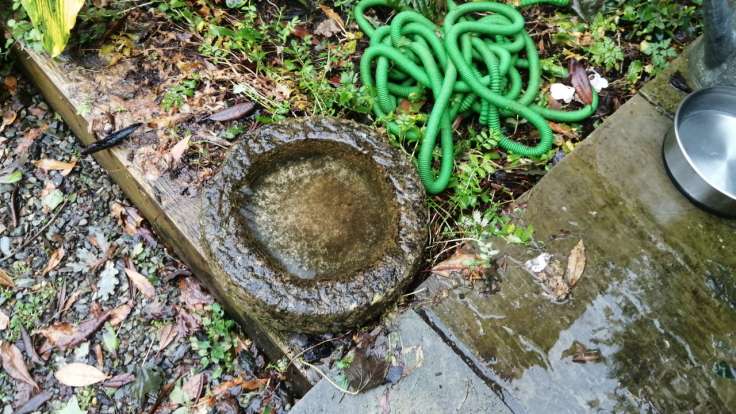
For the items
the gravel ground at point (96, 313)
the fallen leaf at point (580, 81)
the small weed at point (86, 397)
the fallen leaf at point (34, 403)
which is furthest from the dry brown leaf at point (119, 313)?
the fallen leaf at point (580, 81)

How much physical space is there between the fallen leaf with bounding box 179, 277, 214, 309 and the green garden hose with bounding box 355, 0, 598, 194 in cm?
137

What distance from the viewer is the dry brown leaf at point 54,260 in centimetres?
305

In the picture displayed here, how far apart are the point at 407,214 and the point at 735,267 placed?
5.10 ft

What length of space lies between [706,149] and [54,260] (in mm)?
3559

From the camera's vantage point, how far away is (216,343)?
2.90 metres

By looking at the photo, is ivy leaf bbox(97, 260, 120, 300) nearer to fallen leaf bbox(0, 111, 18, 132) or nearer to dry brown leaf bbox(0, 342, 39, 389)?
dry brown leaf bbox(0, 342, 39, 389)

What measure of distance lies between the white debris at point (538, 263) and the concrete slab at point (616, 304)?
0.09 feet

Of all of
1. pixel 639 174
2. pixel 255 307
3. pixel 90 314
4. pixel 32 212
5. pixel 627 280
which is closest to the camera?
pixel 255 307

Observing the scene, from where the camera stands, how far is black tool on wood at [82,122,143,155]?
2.77m

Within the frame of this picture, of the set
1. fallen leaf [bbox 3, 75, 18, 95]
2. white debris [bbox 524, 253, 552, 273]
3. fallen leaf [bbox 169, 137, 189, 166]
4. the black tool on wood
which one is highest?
the black tool on wood

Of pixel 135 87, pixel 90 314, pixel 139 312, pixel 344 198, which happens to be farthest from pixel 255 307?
pixel 135 87

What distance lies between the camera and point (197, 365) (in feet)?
9.41

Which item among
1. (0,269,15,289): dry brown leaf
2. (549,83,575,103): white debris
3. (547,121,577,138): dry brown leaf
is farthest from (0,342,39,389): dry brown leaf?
(549,83,575,103): white debris

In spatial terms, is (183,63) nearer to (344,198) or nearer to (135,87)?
(135,87)
